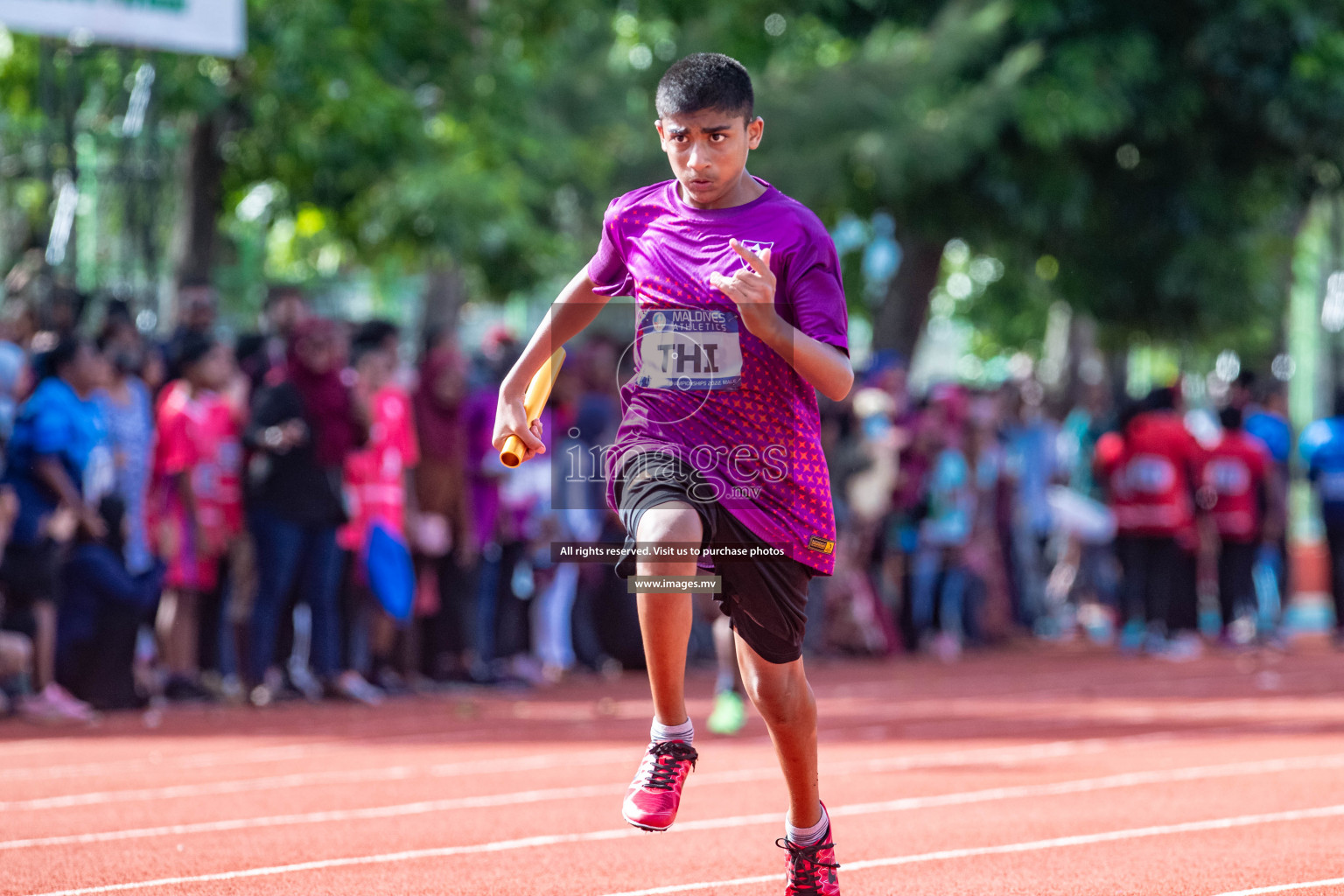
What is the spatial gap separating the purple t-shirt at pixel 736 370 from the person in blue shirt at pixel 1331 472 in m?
12.5

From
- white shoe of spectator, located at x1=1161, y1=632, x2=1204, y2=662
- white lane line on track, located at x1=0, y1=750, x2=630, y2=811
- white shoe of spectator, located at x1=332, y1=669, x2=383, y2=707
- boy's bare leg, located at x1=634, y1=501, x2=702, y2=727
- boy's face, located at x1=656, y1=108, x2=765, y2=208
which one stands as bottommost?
white shoe of spectator, located at x1=1161, y1=632, x2=1204, y2=662

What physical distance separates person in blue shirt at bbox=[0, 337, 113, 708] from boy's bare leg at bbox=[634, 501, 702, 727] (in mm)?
6167

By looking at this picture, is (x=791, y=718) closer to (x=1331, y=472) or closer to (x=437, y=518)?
(x=437, y=518)

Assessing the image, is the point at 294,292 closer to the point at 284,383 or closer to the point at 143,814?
the point at 284,383

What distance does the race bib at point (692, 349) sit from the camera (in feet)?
15.3

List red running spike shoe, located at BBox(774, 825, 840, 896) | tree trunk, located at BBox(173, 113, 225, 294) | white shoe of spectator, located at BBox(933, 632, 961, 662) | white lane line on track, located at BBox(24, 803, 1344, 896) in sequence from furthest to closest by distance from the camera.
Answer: tree trunk, located at BBox(173, 113, 225, 294)
white shoe of spectator, located at BBox(933, 632, 961, 662)
white lane line on track, located at BBox(24, 803, 1344, 896)
red running spike shoe, located at BBox(774, 825, 840, 896)

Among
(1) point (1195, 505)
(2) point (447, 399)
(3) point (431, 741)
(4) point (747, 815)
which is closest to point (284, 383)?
(2) point (447, 399)

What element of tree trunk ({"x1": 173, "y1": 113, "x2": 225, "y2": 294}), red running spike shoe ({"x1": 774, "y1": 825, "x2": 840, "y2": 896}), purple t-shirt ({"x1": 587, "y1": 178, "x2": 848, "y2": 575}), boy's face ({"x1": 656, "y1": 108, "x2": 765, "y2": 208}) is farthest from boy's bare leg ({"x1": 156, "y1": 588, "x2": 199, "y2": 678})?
boy's face ({"x1": 656, "y1": 108, "x2": 765, "y2": 208})

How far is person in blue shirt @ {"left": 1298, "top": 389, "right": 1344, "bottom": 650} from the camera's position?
16.1m

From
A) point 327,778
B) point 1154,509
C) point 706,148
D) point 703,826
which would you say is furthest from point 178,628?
point 1154,509

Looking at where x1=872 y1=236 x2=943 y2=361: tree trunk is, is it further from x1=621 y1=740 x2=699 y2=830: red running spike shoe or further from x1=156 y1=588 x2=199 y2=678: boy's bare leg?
x1=621 y1=740 x2=699 y2=830: red running spike shoe

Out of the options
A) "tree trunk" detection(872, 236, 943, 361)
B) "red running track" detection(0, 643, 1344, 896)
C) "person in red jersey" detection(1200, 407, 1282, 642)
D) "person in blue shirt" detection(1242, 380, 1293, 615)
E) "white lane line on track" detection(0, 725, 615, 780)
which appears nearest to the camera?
"red running track" detection(0, 643, 1344, 896)

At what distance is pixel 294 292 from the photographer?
1255cm

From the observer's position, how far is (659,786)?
182 inches
